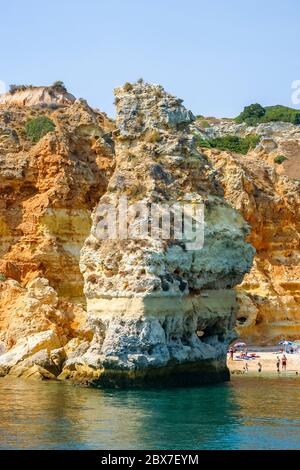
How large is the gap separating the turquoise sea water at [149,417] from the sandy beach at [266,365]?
5.82 meters

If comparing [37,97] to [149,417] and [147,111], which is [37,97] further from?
[149,417]

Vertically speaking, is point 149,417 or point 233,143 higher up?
point 233,143

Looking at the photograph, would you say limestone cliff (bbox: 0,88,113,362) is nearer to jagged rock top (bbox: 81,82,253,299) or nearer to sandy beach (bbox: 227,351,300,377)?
sandy beach (bbox: 227,351,300,377)

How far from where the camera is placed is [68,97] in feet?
256

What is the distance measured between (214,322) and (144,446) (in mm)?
15287

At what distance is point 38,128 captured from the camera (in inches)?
2292

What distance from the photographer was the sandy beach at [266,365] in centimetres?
4472

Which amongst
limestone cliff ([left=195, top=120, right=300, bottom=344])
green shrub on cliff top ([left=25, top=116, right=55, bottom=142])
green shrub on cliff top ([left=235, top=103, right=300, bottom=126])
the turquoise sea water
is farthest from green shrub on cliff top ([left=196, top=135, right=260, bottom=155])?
the turquoise sea water

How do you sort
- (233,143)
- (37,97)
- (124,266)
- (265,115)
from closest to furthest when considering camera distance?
(124,266) → (37,97) → (233,143) → (265,115)

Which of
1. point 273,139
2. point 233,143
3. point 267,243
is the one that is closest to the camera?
→ point 267,243

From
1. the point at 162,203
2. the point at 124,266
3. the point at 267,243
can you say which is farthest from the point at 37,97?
the point at 124,266

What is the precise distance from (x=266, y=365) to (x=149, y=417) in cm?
1746

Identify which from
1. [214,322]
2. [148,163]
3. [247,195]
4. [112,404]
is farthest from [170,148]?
[247,195]

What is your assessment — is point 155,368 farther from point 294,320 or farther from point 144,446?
point 294,320
